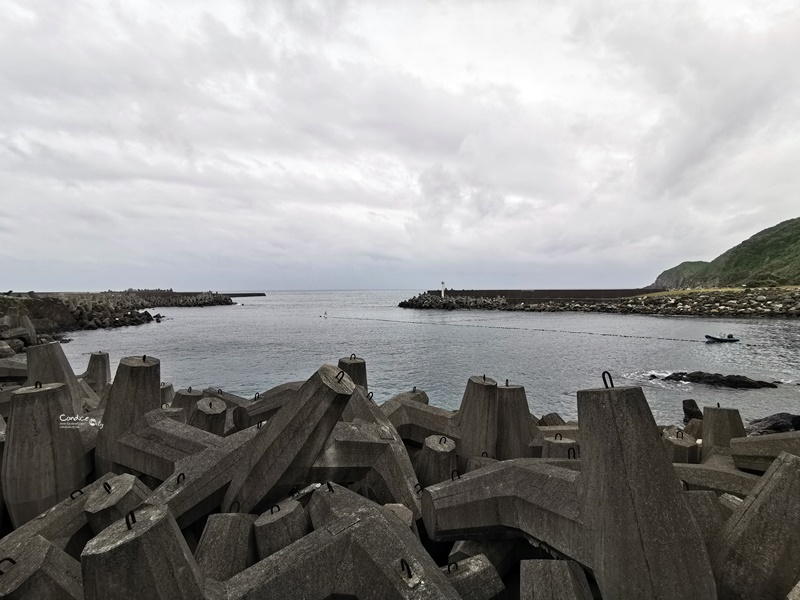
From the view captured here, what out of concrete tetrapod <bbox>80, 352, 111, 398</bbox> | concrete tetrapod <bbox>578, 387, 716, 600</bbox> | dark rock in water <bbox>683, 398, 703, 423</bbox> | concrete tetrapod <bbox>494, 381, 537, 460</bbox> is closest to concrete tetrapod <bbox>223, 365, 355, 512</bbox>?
concrete tetrapod <bbox>578, 387, 716, 600</bbox>

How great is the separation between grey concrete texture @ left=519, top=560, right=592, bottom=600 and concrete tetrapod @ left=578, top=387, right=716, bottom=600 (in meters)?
0.16

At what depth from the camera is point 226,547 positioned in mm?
2670

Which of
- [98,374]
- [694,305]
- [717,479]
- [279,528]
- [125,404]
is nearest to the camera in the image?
[279,528]

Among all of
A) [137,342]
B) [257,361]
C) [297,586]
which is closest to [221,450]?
[297,586]

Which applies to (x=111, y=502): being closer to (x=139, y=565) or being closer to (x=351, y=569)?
(x=139, y=565)

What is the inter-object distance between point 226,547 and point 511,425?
340cm

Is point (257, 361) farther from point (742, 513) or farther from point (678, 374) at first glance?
point (742, 513)

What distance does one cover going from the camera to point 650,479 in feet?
7.38

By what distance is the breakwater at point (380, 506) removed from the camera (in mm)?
2164

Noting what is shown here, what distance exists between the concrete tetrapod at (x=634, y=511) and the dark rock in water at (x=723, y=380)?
653 inches

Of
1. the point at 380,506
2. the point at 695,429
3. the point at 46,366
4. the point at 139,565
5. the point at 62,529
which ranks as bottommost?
the point at 695,429

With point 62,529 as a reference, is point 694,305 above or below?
above

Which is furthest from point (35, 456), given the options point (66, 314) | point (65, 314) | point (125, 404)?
point (66, 314)

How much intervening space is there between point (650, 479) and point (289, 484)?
262 cm
